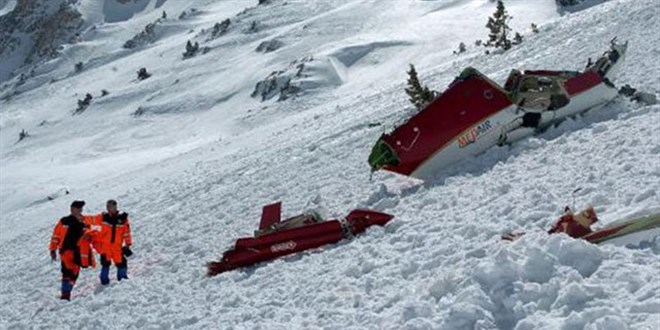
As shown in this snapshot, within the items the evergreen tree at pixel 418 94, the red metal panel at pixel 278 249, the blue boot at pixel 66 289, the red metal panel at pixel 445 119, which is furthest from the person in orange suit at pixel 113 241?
the evergreen tree at pixel 418 94

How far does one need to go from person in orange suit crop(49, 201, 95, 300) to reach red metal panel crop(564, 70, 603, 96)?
9.60 metres

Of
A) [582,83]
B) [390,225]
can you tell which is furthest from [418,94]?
[390,225]

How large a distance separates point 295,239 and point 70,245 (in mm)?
4716

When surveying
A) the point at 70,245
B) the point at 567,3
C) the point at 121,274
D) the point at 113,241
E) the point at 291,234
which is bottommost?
the point at 567,3

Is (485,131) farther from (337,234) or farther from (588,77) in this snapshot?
(337,234)

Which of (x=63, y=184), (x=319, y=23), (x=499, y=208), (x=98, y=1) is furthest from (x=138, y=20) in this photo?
(x=499, y=208)

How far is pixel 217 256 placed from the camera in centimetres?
1446

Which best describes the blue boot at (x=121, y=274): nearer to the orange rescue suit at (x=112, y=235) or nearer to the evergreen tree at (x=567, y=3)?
the orange rescue suit at (x=112, y=235)

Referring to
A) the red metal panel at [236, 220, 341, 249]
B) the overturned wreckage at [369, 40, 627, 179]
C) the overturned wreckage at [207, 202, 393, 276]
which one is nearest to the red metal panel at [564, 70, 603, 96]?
the overturned wreckage at [369, 40, 627, 179]

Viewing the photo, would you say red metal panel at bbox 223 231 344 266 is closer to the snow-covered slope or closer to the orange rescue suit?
the snow-covered slope

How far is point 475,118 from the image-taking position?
14445mm

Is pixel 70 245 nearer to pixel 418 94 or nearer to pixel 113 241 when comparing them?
pixel 113 241

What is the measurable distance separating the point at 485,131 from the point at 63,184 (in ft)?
125

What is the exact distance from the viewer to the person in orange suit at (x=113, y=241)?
14.7 meters
